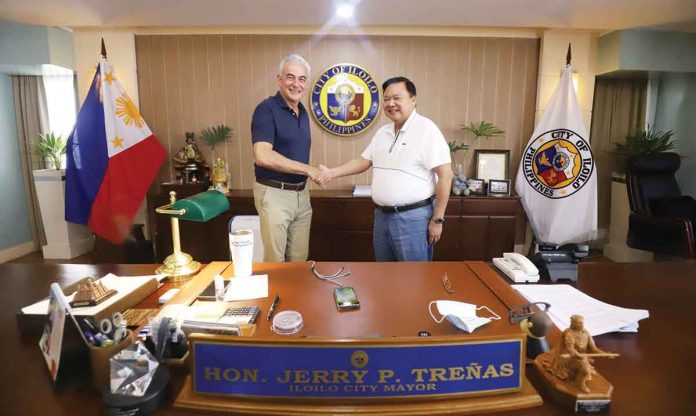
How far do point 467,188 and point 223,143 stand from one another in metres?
2.69

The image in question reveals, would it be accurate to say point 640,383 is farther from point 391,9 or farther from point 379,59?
point 379,59

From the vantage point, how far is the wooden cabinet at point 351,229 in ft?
12.2

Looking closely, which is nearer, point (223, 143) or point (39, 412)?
point (39, 412)

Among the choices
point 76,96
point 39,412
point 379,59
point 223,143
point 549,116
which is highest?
point 379,59

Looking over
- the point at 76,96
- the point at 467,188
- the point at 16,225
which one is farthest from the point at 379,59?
the point at 16,225

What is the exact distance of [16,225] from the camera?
14.5ft

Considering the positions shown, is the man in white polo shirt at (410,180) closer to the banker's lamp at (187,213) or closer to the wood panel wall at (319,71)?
the banker's lamp at (187,213)

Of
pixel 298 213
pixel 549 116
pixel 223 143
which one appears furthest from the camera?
A: pixel 223 143

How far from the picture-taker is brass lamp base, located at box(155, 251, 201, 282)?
1.32 metres

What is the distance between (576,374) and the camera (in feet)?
2.34

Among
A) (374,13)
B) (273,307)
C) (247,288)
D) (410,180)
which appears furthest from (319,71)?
(273,307)

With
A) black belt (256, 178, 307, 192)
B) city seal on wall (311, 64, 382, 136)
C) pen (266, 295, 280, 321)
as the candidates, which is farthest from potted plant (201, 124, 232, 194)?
pen (266, 295, 280, 321)

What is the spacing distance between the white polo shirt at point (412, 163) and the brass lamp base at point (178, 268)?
1.18m

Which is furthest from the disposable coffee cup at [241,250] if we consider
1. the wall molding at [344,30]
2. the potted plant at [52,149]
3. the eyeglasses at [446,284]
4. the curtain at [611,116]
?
the curtain at [611,116]
